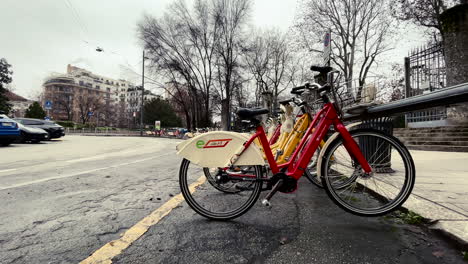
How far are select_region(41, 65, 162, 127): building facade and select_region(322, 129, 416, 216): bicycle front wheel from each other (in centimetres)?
4160

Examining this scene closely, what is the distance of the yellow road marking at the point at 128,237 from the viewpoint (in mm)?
1503

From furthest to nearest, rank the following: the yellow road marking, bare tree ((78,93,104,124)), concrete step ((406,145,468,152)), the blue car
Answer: bare tree ((78,93,104,124)) < the blue car < concrete step ((406,145,468,152)) < the yellow road marking

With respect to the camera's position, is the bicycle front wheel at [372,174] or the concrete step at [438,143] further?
the concrete step at [438,143]

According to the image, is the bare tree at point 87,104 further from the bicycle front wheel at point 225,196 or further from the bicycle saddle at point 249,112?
the bicycle saddle at point 249,112

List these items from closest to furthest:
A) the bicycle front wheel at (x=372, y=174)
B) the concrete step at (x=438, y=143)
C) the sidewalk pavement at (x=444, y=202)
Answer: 1. the sidewalk pavement at (x=444, y=202)
2. the bicycle front wheel at (x=372, y=174)
3. the concrete step at (x=438, y=143)

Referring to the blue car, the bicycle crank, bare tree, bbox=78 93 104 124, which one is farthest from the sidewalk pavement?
bare tree, bbox=78 93 104 124

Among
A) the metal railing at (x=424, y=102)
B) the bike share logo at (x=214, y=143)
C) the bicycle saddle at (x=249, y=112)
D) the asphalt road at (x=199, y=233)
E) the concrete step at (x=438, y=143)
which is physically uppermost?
the metal railing at (x=424, y=102)

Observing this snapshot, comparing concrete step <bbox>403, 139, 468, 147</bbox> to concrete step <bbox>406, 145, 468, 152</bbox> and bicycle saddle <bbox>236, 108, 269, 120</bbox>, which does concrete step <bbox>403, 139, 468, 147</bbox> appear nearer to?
concrete step <bbox>406, 145, 468, 152</bbox>

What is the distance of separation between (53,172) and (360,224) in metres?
5.09

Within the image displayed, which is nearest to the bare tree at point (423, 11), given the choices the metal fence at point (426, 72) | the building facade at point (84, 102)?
the metal fence at point (426, 72)

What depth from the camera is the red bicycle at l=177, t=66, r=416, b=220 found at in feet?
7.20

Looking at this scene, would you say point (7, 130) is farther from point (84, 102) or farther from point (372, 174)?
point (84, 102)

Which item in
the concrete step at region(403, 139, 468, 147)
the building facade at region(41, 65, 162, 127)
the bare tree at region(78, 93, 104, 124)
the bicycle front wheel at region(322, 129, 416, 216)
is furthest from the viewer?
the building facade at region(41, 65, 162, 127)

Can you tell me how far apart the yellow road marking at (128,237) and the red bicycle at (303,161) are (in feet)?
1.14
